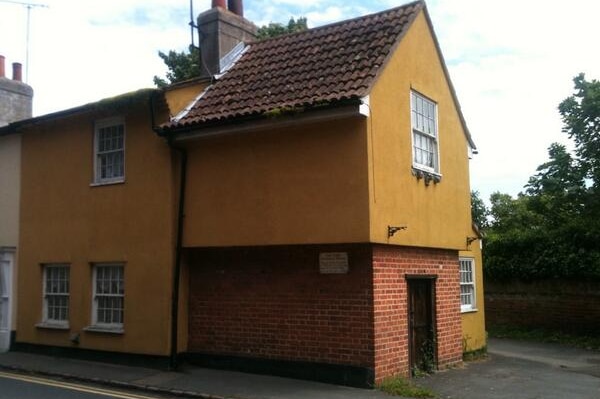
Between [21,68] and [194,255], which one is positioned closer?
[194,255]

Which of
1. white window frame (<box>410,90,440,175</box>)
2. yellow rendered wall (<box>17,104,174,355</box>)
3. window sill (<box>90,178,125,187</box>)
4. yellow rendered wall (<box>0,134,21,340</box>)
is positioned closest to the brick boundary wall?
white window frame (<box>410,90,440,175</box>)

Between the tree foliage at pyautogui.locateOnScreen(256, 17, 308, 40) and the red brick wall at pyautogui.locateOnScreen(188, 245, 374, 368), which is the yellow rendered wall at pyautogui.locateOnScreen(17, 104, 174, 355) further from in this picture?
the tree foliage at pyautogui.locateOnScreen(256, 17, 308, 40)

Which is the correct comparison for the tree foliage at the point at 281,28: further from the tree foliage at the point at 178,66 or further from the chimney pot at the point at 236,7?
the chimney pot at the point at 236,7

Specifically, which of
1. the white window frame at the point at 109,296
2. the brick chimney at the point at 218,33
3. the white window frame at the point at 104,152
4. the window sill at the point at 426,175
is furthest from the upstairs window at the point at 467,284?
the white window frame at the point at 104,152

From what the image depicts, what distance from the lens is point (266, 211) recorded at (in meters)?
12.0

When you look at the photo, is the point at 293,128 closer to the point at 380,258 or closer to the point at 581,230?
the point at 380,258

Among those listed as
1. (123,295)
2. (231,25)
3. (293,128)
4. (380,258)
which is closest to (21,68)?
(231,25)

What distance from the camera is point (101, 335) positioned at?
13.8 m

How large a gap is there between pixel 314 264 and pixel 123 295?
14.5 feet

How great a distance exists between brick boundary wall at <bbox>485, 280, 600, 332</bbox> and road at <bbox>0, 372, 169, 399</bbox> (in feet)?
48.4

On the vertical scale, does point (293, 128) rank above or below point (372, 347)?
above

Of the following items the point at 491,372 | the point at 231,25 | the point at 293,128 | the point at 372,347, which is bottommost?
the point at 491,372

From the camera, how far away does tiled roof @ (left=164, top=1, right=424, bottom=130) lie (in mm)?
11711

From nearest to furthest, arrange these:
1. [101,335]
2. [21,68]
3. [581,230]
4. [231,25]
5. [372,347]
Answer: [372,347]
[101,335]
[231,25]
[21,68]
[581,230]
